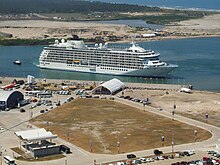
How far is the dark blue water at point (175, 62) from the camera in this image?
7048 centimetres

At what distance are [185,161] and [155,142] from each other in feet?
15.0

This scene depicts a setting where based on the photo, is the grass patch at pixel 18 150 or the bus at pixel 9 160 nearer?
the bus at pixel 9 160

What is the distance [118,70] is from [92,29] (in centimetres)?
5582

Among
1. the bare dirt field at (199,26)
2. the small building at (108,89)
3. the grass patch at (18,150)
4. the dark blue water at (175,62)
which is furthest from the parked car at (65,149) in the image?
the bare dirt field at (199,26)

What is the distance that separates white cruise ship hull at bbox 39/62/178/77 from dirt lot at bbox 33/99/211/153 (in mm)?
18226

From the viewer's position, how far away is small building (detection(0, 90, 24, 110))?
52062mm

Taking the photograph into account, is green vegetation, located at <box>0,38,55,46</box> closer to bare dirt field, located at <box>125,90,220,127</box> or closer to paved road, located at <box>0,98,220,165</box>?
bare dirt field, located at <box>125,90,220,127</box>

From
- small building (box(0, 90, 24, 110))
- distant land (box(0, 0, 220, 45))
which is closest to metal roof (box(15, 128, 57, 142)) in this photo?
small building (box(0, 90, 24, 110))

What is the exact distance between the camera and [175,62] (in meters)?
82.8

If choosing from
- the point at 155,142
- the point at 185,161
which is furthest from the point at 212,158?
the point at 155,142

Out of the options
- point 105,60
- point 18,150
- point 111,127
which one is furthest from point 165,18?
point 18,150

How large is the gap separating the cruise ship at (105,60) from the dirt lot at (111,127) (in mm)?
18580

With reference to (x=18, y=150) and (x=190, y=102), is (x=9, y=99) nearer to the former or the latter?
(x=18, y=150)

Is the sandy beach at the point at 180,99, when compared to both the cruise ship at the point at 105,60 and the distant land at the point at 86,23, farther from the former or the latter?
the distant land at the point at 86,23
